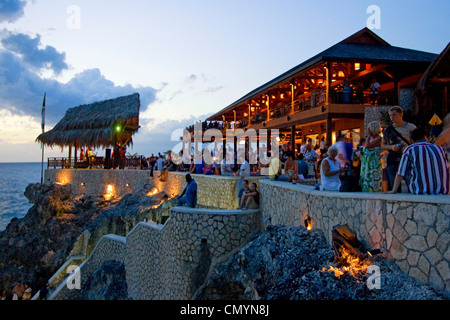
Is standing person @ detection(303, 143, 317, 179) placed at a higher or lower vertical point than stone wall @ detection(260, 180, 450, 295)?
higher

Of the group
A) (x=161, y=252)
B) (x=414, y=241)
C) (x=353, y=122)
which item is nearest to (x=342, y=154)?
(x=414, y=241)

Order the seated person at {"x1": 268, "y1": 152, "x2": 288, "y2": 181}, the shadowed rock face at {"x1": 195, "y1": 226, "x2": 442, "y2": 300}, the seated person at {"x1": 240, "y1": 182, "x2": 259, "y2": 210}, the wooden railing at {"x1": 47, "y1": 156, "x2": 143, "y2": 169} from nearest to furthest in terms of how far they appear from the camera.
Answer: the shadowed rock face at {"x1": 195, "y1": 226, "x2": 442, "y2": 300} → the seated person at {"x1": 240, "y1": 182, "x2": 259, "y2": 210} → the seated person at {"x1": 268, "y1": 152, "x2": 288, "y2": 181} → the wooden railing at {"x1": 47, "y1": 156, "x2": 143, "y2": 169}

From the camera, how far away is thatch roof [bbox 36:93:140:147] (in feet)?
90.4

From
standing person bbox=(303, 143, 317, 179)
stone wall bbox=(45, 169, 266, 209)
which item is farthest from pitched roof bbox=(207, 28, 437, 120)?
stone wall bbox=(45, 169, 266, 209)

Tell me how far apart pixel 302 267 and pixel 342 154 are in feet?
8.31

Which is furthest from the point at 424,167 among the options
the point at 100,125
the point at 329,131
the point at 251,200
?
the point at 100,125

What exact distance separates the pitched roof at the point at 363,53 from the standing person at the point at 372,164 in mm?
9461

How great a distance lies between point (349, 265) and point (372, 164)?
1.86 metres

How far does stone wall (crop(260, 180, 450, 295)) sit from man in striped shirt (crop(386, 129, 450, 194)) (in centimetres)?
35

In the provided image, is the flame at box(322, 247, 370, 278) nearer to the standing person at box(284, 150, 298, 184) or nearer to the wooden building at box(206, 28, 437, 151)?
the standing person at box(284, 150, 298, 184)

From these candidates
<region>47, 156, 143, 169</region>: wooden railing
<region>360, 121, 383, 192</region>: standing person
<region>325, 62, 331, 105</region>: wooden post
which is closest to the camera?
<region>360, 121, 383, 192</region>: standing person

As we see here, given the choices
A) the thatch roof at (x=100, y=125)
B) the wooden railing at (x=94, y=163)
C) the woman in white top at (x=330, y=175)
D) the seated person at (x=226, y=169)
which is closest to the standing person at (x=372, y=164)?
the woman in white top at (x=330, y=175)

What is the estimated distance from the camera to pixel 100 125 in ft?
94.5

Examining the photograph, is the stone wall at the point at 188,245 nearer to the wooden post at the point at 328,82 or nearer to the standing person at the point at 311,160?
the standing person at the point at 311,160
